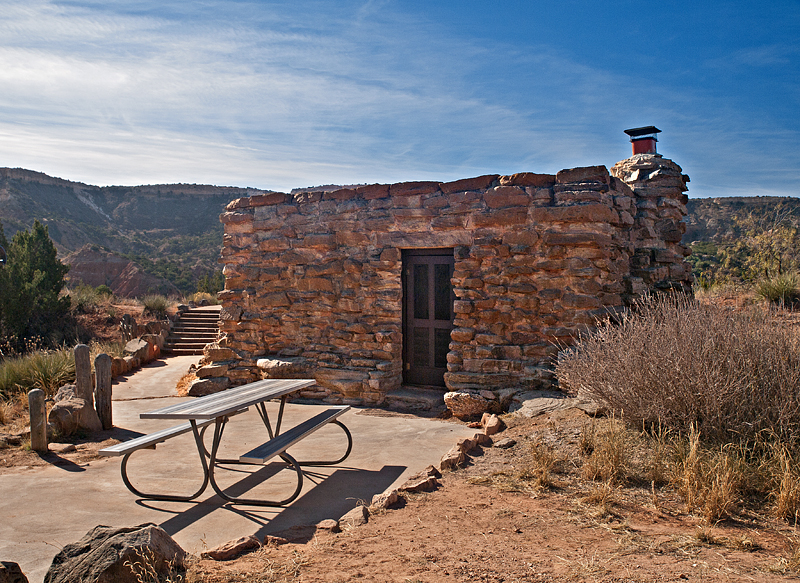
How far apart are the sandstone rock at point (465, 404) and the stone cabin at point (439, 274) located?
145 mm

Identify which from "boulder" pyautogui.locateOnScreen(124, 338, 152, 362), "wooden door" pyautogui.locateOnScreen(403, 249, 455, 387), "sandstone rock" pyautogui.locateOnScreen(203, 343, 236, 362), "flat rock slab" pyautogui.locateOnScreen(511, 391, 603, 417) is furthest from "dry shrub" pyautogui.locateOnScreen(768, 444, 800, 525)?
"boulder" pyautogui.locateOnScreen(124, 338, 152, 362)

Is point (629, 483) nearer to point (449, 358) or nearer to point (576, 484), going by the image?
point (576, 484)

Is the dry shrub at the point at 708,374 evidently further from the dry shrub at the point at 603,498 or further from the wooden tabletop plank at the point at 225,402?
the wooden tabletop plank at the point at 225,402

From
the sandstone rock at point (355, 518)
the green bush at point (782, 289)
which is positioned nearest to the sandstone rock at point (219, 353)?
the sandstone rock at point (355, 518)

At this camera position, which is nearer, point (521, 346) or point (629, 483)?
point (629, 483)

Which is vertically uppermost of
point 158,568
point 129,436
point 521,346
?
point 521,346

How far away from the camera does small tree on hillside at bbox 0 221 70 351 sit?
1362cm

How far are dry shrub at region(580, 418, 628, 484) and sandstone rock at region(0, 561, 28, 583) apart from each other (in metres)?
3.38

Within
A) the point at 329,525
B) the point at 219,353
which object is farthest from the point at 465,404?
the point at 219,353

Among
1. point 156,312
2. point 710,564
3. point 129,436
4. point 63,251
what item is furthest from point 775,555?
point 63,251

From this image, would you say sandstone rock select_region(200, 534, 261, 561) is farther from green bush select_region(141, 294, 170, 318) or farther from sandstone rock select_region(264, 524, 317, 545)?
green bush select_region(141, 294, 170, 318)

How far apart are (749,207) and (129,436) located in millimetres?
33213

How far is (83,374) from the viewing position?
259 inches

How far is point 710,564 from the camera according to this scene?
283cm
